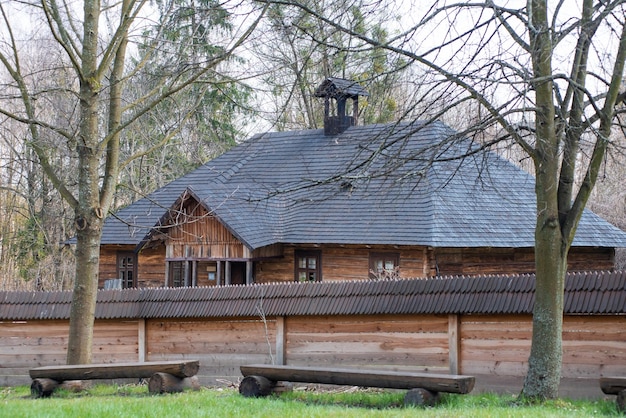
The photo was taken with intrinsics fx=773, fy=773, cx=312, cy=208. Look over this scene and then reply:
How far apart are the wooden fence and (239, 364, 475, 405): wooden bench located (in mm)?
2115

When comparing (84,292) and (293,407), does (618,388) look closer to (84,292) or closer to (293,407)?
(293,407)

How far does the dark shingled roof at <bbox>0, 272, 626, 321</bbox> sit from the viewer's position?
35.2ft

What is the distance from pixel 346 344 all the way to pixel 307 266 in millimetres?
10521

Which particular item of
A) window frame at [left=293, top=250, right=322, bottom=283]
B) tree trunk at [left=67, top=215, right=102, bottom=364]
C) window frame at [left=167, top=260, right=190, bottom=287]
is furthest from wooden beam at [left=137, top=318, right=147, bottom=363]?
window frame at [left=293, top=250, right=322, bottom=283]

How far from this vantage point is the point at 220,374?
13.4 m

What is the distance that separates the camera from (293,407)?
904 centimetres

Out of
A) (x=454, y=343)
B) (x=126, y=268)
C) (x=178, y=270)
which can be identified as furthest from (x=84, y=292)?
(x=126, y=268)

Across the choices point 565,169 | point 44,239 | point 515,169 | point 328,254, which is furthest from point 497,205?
point 44,239

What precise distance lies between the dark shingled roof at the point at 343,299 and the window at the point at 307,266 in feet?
31.7

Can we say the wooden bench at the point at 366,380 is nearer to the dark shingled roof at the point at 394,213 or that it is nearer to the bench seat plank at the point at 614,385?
the bench seat plank at the point at 614,385

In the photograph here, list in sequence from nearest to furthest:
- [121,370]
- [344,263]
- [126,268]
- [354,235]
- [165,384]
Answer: [165,384]
[121,370]
[354,235]
[344,263]
[126,268]

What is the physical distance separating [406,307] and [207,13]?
5.43 metres

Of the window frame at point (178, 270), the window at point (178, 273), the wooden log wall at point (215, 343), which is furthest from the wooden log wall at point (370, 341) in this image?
the window at point (178, 273)

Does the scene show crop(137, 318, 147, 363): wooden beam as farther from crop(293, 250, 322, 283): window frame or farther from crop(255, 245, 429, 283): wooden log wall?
crop(293, 250, 322, 283): window frame
